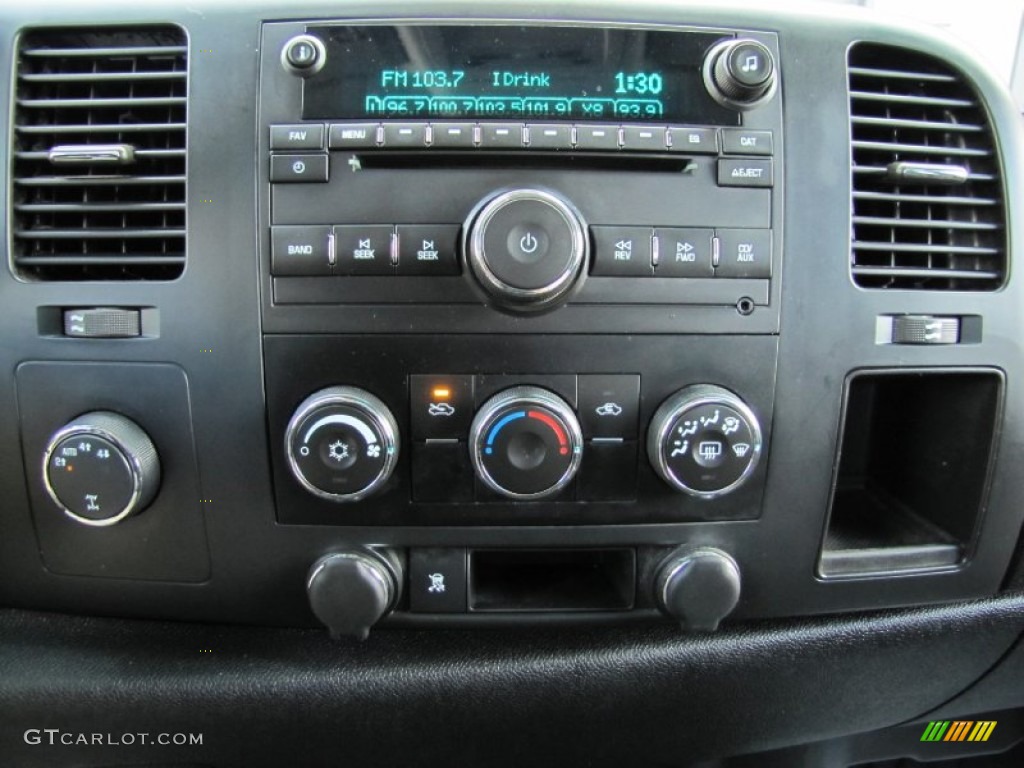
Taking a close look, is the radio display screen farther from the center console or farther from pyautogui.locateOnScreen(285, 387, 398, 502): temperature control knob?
pyautogui.locateOnScreen(285, 387, 398, 502): temperature control knob

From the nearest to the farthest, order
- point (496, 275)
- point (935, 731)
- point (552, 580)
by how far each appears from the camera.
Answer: point (496, 275), point (552, 580), point (935, 731)

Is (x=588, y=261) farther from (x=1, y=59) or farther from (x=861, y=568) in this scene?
(x=1, y=59)

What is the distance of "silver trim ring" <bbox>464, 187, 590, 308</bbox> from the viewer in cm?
68

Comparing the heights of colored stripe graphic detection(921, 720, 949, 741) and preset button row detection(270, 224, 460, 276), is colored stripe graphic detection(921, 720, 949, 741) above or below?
below

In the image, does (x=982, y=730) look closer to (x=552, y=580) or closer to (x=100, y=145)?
(x=552, y=580)

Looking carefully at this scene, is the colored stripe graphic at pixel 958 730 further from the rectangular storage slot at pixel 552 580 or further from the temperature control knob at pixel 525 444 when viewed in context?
the temperature control knob at pixel 525 444

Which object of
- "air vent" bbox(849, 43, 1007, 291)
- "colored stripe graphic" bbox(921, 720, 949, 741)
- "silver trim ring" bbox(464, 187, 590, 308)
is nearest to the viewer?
"silver trim ring" bbox(464, 187, 590, 308)

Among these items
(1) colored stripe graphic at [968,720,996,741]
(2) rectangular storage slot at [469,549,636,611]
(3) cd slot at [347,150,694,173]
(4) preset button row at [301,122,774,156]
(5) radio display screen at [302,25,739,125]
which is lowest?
(1) colored stripe graphic at [968,720,996,741]

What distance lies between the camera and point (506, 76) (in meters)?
0.72

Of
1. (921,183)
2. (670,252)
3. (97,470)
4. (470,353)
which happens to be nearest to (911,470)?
(921,183)

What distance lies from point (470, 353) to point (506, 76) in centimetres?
29

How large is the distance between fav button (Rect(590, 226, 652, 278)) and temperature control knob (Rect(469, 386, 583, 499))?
15 cm

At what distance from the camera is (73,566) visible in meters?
0.81

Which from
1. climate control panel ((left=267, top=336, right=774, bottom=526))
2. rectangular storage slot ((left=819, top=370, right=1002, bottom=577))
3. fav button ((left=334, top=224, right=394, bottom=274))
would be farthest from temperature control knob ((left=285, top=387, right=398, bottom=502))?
rectangular storage slot ((left=819, top=370, right=1002, bottom=577))
